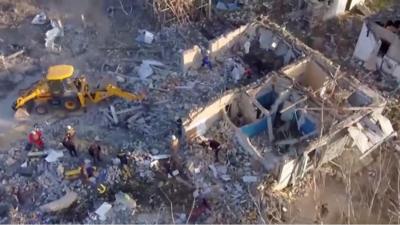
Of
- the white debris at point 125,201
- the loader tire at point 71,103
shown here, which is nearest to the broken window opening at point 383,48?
the white debris at point 125,201

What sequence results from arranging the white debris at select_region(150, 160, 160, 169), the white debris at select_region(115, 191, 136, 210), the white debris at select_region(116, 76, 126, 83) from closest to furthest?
the white debris at select_region(115, 191, 136, 210), the white debris at select_region(150, 160, 160, 169), the white debris at select_region(116, 76, 126, 83)

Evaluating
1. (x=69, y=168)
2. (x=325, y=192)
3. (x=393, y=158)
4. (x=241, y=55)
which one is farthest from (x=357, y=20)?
(x=69, y=168)

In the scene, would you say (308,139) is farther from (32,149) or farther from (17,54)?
(17,54)

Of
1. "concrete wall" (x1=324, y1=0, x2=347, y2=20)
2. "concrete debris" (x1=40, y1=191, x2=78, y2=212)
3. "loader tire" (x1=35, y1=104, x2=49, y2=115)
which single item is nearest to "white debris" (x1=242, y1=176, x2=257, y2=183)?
"concrete debris" (x1=40, y1=191, x2=78, y2=212)

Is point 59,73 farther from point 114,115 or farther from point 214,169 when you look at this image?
point 214,169

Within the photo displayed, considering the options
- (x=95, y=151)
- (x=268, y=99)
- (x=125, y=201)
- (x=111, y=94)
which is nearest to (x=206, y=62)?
(x=268, y=99)

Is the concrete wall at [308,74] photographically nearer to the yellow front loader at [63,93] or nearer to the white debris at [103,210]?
the yellow front loader at [63,93]

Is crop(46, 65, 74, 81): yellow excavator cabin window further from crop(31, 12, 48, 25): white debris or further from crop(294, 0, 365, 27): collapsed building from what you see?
crop(294, 0, 365, 27): collapsed building
